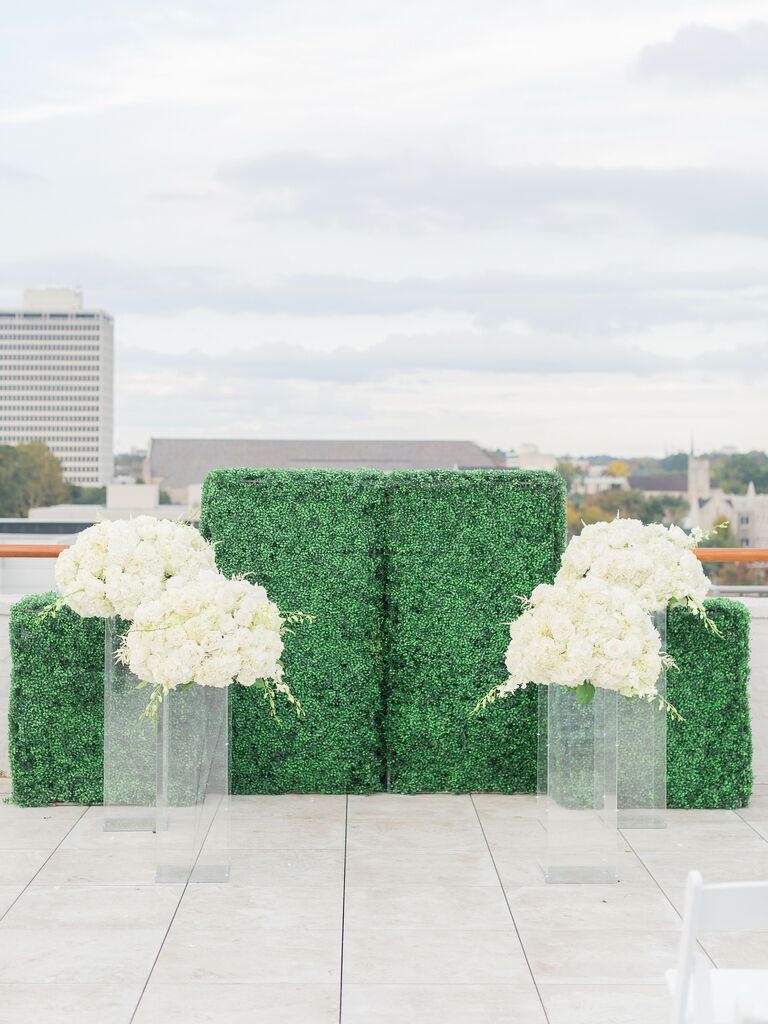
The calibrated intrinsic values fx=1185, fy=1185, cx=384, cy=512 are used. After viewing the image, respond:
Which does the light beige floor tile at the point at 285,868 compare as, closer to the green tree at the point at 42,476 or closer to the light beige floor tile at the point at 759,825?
the light beige floor tile at the point at 759,825

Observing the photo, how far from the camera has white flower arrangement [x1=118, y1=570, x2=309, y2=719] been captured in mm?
4648

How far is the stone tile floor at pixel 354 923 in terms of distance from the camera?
3758mm

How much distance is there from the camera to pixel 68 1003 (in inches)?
147

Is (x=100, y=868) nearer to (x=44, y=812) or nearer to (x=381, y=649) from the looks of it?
(x=44, y=812)

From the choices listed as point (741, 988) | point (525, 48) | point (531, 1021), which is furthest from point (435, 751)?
point (525, 48)

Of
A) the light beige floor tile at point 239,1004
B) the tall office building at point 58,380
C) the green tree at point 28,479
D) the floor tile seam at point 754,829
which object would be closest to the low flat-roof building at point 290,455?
the green tree at point 28,479

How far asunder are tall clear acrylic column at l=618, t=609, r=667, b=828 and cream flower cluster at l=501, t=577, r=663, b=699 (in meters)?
1.11

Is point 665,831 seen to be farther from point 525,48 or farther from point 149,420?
point 149,420

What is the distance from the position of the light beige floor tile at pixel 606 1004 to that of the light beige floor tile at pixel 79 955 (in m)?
1.36

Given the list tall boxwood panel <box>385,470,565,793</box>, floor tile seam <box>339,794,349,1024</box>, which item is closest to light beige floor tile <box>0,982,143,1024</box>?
floor tile seam <box>339,794,349,1024</box>

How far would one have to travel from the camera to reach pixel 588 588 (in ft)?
15.6

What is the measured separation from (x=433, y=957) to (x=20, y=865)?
2001 mm

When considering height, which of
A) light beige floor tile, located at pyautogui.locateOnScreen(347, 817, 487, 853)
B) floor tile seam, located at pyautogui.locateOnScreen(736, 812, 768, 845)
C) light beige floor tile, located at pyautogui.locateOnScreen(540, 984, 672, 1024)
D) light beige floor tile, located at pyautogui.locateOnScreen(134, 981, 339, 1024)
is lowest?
floor tile seam, located at pyautogui.locateOnScreen(736, 812, 768, 845)

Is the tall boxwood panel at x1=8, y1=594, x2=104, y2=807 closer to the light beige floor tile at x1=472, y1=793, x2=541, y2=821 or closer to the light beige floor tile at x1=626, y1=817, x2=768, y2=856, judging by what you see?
the light beige floor tile at x1=472, y1=793, x2=541, y2=821
